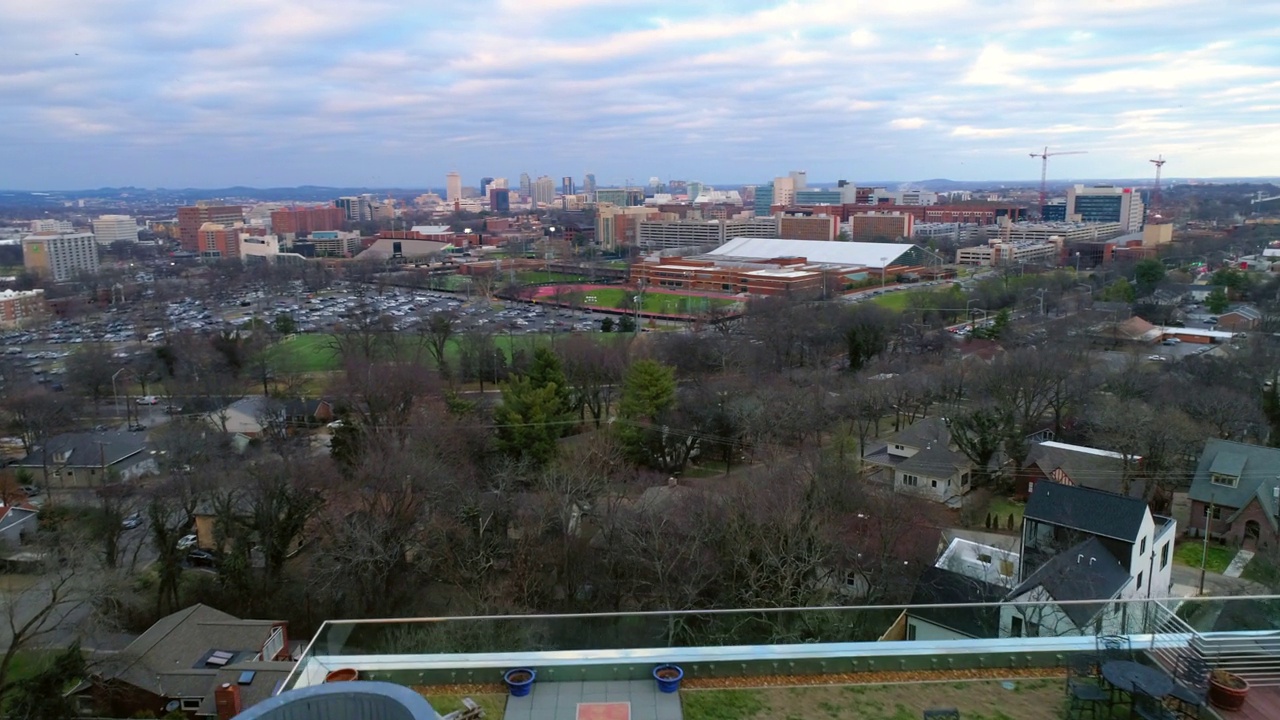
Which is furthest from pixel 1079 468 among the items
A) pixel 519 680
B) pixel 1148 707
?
pixel 519 680

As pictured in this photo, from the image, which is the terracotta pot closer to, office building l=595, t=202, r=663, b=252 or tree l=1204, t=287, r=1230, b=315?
tree l=1204, t=287, r=1230, b=315

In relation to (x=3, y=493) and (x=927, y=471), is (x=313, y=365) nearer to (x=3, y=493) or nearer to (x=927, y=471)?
(x=3, y=493)

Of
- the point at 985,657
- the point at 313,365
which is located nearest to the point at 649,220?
the point at 313,365

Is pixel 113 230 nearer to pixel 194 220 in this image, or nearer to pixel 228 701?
pixel 194 220

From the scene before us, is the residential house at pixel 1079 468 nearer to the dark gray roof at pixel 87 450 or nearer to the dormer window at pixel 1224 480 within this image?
the dormer window at pixel 1224 480

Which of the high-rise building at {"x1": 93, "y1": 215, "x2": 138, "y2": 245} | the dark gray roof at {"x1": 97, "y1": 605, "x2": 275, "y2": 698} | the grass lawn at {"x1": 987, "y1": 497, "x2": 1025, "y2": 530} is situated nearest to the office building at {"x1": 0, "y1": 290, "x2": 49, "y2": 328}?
the dark gray roof at {"x1": 97, "y1": 605, "x2": 275, "y2": 698}
